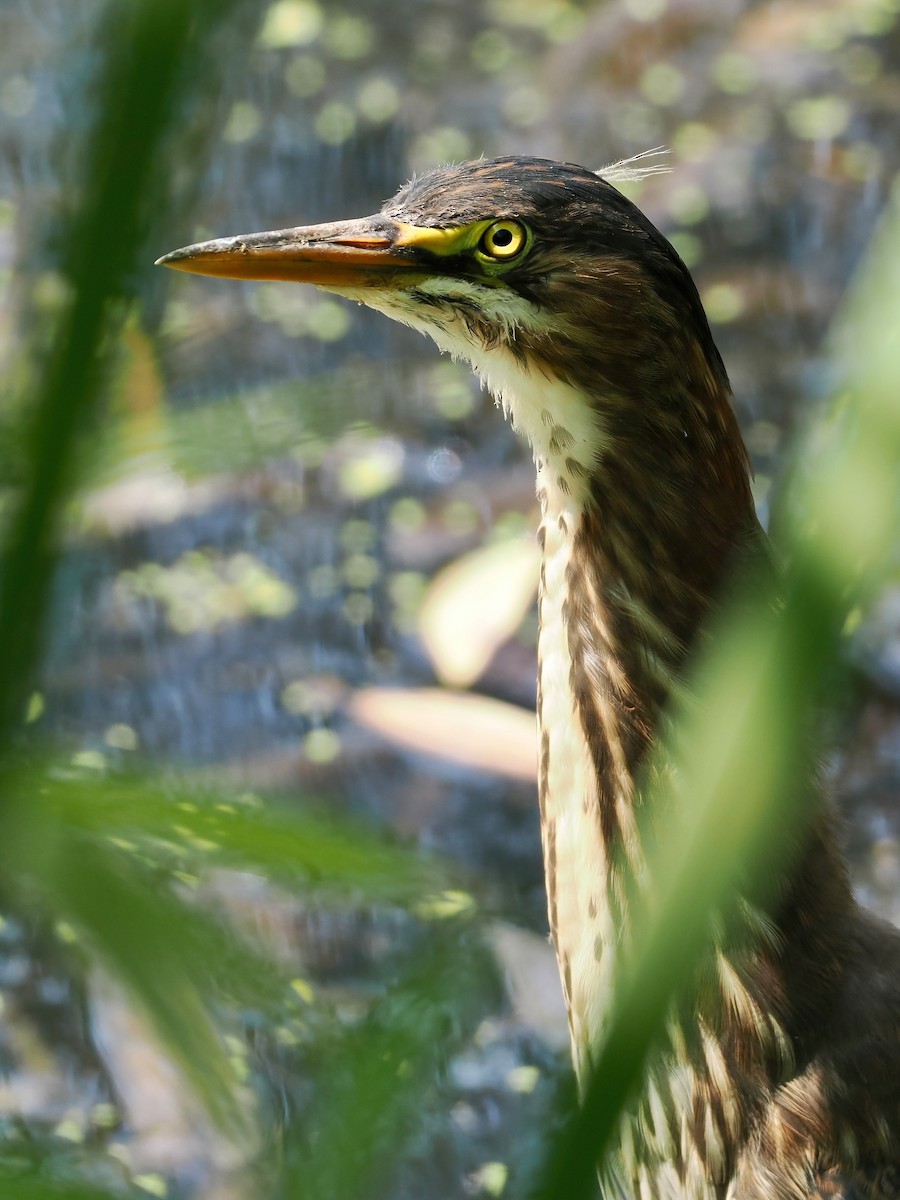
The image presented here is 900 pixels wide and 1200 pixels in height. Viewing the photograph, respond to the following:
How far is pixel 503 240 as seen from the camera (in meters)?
1.28

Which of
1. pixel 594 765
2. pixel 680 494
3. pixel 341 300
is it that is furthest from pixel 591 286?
pixel 341 300

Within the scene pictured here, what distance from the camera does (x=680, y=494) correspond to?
1.24m

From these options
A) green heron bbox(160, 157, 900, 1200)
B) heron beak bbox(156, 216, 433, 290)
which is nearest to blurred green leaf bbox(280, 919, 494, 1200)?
green heron bbox(160, 157, 900, 1200)

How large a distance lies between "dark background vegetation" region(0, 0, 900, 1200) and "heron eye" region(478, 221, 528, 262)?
154 millimetres

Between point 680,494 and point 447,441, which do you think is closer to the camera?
point 680,494

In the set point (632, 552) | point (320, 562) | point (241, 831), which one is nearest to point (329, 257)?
point (632, 552)

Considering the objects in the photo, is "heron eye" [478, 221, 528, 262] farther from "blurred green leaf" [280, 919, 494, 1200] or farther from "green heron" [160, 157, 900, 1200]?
"blurred green leaf" [280, 919, 494, 1200]

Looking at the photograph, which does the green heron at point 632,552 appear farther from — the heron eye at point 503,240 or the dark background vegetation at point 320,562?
the dark background vegetation at point 320,562

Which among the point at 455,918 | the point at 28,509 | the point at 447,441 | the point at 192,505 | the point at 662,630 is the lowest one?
Answer: the point at 192,505

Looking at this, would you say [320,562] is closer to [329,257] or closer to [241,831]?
[329,257]

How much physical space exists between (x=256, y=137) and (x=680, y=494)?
2.41 m

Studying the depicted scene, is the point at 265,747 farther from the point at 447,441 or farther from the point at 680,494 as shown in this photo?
the point at 680,494

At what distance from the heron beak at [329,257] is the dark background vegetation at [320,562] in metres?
0.10

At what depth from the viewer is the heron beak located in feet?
4.27
